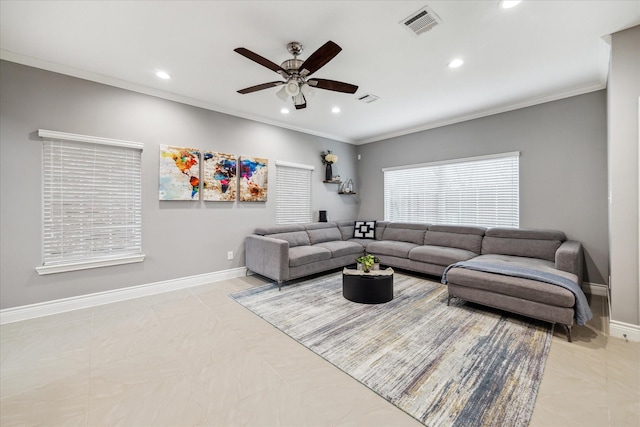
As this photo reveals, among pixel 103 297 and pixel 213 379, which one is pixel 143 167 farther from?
pixel 213 379

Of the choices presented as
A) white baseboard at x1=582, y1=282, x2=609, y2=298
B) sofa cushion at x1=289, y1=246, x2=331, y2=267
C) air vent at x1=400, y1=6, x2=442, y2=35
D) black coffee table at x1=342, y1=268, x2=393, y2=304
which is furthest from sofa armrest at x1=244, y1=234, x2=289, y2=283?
white baseboard at x1=582, y1=282, x2=609, y2=298

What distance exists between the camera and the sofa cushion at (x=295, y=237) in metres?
4.52

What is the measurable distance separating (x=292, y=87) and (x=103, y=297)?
134 inches

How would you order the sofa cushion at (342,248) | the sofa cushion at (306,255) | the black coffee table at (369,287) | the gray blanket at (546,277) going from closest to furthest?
the gray blanket at (546,277)
the black coffee table at (369,287)
the sofa cushion at (306,255)
the sofa cushion at (342,248)

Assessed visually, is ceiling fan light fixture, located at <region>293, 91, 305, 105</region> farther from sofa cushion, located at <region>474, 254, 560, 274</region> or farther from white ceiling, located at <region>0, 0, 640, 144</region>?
sofa cushion, located at <region>474, 254, 560, 274</region>

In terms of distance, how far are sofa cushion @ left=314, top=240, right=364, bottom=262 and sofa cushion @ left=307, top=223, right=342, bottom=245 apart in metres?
0.15

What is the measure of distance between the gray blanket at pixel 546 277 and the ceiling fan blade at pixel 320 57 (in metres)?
2.69

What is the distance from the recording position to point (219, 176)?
163 inches

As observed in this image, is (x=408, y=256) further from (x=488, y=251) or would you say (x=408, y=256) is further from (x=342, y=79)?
(x=342, y=79)

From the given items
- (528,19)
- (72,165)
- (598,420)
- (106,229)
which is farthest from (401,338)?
(72,165)

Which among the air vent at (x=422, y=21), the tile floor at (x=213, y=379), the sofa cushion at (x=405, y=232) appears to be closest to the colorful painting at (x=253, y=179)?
the tile floor at (x=213, y=379)

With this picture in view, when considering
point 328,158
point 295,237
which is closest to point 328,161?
point 328,158

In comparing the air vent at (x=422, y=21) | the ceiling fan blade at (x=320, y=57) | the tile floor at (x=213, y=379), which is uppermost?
the air vent at (x=422, y=21)

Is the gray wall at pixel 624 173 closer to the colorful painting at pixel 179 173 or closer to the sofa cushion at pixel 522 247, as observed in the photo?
the sofa cushion at pixel 522 247
